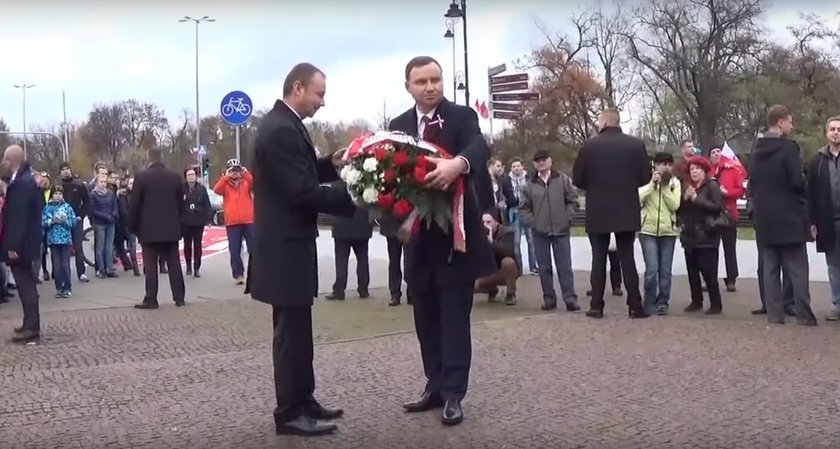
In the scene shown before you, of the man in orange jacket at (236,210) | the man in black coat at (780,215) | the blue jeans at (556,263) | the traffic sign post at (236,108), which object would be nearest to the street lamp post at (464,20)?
the traffic sign post at (236,108)

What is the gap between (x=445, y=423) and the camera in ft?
17.7

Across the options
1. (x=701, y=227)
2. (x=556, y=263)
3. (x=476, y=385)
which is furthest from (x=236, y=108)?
(x=476, y=385)

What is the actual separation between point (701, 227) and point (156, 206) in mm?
6583

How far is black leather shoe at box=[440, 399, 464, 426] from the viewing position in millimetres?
5387

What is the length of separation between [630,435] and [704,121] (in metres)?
46.9

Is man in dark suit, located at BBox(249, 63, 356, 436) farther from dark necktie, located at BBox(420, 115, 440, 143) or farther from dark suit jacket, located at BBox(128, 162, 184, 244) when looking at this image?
dark suit jacket, located at BBox(128, 162, 184, 244)

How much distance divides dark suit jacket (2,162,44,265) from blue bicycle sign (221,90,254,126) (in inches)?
287

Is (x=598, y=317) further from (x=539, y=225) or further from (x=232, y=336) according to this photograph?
(x=232, y=336)

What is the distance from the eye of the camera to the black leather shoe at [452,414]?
17.7 ft

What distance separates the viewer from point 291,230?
17.0ft

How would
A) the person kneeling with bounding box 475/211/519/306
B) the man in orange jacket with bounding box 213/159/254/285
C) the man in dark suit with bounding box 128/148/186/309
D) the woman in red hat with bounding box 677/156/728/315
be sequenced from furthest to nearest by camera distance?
the man in orange jacket with bounding box 213/159/254/285 → the man in dark suit with bounding box 128/148/186/309 → the person kneeling with bounding box 475/211/519/306 → the woman in red hat with bounding box 677/156/728/315

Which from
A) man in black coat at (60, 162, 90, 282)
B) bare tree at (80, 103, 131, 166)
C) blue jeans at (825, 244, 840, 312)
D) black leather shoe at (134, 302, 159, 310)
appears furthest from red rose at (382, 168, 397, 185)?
bare tree at (80, 103, 131, 166)

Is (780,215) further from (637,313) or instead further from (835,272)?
(637,313)

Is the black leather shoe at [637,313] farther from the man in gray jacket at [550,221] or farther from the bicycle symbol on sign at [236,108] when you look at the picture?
the bicycle symbol on sign at [236,108]
